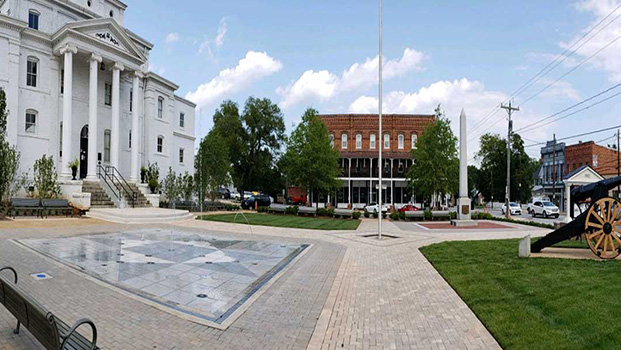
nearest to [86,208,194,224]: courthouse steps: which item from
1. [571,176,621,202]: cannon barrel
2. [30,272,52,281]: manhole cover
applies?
[30,272,52,281]: manhole cover

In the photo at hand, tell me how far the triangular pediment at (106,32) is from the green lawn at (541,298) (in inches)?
1072

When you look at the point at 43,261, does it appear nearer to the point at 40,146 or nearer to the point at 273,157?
the point at 40,146

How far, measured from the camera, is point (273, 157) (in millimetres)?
56781

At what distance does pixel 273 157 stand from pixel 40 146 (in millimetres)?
34641

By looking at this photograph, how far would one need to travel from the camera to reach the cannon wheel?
9781 mm

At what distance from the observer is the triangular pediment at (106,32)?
2488 centimetres

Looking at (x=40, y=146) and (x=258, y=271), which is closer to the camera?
(x=258, y=271)

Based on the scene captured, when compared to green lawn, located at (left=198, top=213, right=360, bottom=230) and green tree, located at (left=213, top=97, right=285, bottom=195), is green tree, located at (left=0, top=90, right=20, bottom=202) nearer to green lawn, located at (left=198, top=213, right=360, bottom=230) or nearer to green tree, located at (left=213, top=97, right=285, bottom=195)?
green lawn, located at (left=198, top=213, right=360, bottom=230)

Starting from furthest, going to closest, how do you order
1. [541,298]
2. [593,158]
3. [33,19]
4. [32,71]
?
[593,158] → [33,19] → [32,71] → [541,298]

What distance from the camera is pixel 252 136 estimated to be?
5494cm

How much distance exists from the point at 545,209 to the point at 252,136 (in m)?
38.8

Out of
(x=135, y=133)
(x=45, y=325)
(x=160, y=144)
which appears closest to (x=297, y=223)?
(x=135, y=133)

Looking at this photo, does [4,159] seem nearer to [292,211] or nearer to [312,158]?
[292,211]

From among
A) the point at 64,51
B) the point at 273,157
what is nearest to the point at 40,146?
the point at 64,51
